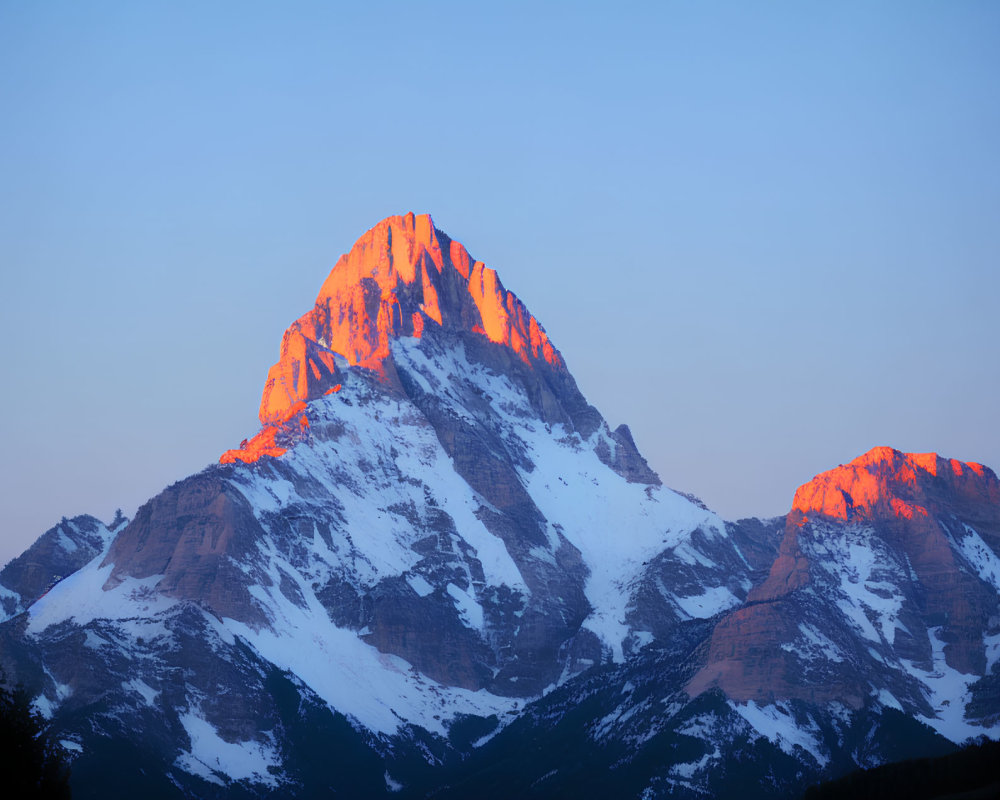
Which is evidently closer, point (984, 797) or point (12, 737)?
point (12, 737)

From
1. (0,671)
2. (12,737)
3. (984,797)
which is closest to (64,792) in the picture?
(12,737)

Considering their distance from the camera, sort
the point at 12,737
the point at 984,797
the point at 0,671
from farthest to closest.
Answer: the point at 984,797 < the point at 0,671 < the point at 12,737

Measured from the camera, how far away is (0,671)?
123 meters

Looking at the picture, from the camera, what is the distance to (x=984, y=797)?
182250 millimetres

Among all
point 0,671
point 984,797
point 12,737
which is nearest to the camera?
point 12,737

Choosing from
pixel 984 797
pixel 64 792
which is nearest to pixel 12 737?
pixel 64 792

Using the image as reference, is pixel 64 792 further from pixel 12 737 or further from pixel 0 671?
pixel 0 671

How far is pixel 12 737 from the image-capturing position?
11200 centimetres

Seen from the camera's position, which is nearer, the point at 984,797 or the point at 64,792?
the point at 64,792

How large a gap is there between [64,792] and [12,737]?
15.8ft

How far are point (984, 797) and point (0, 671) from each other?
105992mm

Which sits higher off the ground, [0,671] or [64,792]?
[0,671]

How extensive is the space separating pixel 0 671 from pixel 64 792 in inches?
551

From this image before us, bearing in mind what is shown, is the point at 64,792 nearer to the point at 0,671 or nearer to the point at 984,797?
the point at 0,671
